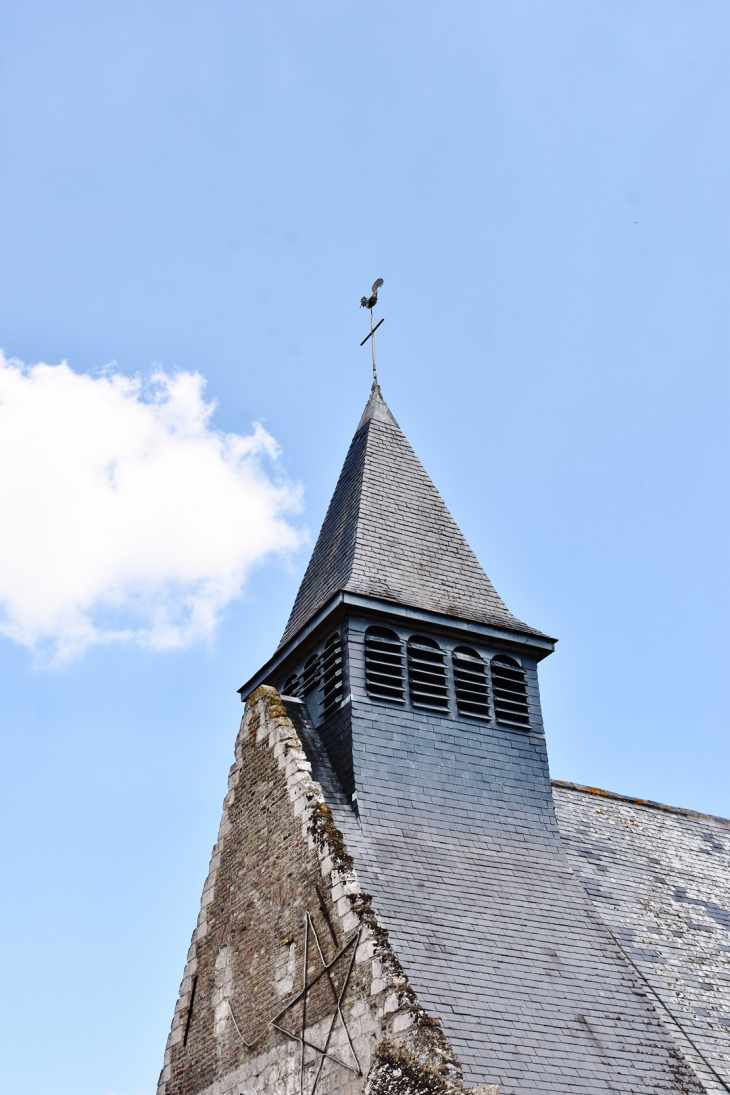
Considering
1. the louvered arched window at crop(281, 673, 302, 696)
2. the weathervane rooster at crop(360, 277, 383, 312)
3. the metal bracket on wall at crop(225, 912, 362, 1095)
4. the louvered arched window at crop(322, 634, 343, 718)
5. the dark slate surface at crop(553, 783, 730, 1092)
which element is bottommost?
the metal bracket on wall at crop(225, 912, 362, 1095)

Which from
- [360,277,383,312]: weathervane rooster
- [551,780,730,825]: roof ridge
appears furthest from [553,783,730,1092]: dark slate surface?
[360,277,383,312]: weathervane rooster

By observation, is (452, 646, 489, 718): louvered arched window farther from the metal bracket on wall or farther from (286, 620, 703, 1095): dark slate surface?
the metal bracket on wall

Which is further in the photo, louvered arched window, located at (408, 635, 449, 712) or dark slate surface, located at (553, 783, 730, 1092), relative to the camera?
louvered arched window, located at (408, 635, 449, 712)

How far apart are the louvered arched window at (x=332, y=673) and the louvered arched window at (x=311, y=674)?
Answer: 5.2 inches

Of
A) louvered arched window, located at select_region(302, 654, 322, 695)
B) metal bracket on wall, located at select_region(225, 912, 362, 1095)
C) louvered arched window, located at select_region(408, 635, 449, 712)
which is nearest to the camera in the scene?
metal bracket on wall, located at select_region(225, 912, 362, 1095)

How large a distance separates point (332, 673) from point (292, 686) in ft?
3.78

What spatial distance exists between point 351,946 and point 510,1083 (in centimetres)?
169

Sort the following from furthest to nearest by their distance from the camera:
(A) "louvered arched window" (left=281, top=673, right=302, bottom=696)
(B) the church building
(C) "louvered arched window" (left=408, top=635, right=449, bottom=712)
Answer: (A) "louvered arched window" (left=281, top=673, right=302, bottom=696), (C) "louvered arched window" (left=408, top=635, right=449, bottom=712), (B) the church building

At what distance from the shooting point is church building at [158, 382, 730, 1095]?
9625 millimetres

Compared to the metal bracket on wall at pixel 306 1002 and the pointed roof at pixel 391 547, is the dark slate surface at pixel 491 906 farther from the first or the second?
the pointed roof at pixel 391 547

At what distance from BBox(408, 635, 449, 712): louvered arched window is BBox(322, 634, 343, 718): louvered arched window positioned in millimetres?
830

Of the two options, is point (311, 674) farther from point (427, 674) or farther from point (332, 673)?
point (427, 674)

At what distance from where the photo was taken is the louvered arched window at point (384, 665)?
1277cm

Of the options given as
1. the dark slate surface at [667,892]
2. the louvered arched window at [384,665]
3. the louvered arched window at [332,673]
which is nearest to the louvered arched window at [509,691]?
the louvered arched window at [384,665]
